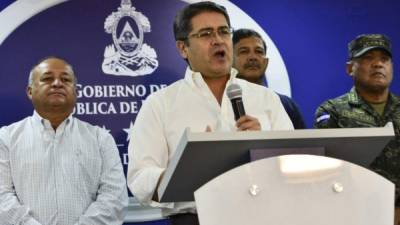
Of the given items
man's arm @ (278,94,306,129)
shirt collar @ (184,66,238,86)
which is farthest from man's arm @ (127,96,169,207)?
man's arm @ (278,94,306,129)

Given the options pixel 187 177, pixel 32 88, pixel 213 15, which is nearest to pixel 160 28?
pixel 32 88

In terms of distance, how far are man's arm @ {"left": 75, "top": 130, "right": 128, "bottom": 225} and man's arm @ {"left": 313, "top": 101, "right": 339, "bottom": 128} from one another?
1131mm

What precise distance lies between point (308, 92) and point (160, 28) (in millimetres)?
1051

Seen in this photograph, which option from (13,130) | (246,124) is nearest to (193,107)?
(246,124)

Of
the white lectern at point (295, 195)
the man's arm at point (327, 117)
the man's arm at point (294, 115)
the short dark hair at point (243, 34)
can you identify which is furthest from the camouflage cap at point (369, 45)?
the white lectern at point (295, 195)

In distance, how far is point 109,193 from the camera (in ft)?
10.8

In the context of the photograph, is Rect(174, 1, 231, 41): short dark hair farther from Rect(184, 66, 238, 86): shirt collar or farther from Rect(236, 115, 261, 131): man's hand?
Rect(236, 115, 261, 131): man's hand

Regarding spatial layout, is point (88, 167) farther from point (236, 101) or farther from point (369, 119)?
point (236, 101)

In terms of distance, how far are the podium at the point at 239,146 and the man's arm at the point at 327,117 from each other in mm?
1565

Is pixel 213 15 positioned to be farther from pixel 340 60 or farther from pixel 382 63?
pixel 340 60

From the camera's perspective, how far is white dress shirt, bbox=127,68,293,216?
1954mm

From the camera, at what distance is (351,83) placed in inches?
157

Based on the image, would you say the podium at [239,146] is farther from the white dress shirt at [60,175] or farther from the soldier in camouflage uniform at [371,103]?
the white dress shirt at [60,175]

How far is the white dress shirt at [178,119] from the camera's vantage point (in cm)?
195
